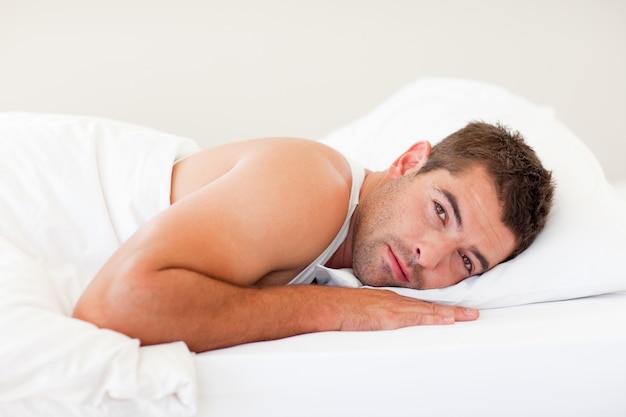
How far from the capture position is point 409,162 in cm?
190

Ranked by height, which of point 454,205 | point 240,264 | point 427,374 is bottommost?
point 427,374

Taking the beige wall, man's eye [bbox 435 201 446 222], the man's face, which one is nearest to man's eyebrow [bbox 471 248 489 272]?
the man's face

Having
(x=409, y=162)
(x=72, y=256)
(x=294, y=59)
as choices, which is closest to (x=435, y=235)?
(x=409, y=162)

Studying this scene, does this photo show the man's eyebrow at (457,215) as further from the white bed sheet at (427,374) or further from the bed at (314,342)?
the white bed sheet at (427,374)

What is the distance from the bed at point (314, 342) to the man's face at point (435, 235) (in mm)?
44

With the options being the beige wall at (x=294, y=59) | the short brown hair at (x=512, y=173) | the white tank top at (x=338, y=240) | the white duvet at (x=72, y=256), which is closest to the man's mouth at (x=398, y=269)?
the white tank top at (x=338, y=240)

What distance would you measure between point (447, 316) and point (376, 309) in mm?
159

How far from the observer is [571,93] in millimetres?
3025

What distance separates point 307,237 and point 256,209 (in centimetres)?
17

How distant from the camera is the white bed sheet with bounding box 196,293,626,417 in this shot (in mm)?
1256

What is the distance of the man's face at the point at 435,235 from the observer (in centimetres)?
166

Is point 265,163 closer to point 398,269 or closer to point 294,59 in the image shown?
point 398,269

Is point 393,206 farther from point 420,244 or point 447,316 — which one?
point 447,316

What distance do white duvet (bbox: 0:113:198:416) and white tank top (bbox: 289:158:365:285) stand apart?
36cm
